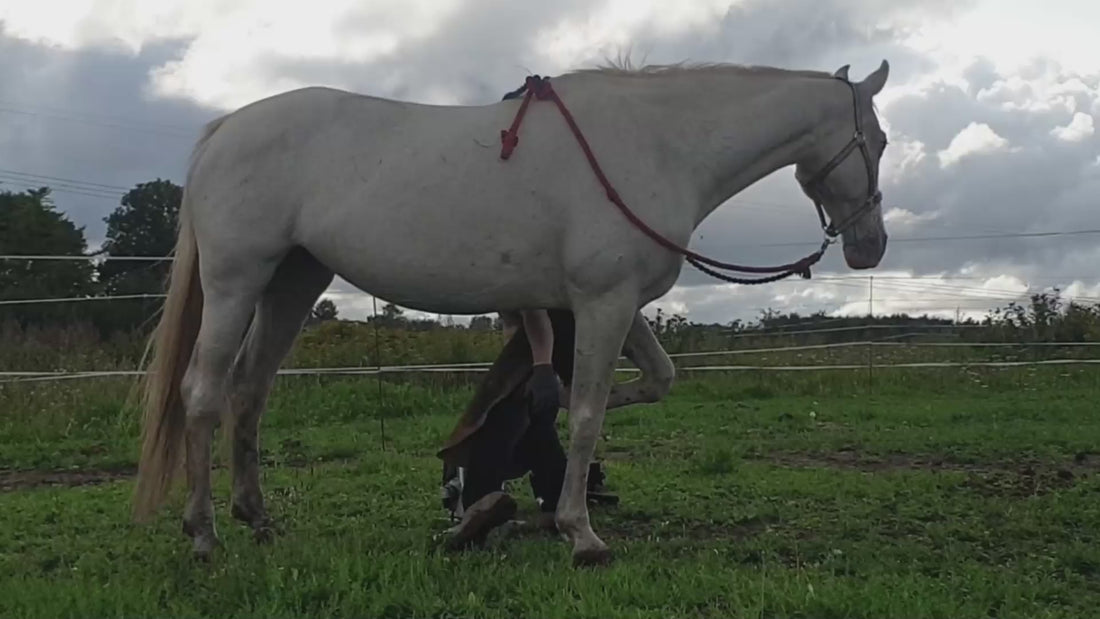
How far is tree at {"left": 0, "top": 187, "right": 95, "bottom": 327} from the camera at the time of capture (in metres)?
12.7

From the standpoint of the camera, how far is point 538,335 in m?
4.06

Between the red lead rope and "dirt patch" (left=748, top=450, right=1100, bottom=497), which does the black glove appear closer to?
the red lead rope

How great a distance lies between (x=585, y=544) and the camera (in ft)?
11.7

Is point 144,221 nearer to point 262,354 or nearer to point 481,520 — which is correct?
point 262,354

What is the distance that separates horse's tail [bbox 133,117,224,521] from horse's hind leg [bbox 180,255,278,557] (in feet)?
0.78

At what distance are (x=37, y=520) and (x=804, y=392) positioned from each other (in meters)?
8.81

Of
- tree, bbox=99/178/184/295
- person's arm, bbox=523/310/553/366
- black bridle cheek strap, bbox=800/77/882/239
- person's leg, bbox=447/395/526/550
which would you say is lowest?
person's leg, bbox=447/395/526/550

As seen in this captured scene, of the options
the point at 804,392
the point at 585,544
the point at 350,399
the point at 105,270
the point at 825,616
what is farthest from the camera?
the point at 105,270

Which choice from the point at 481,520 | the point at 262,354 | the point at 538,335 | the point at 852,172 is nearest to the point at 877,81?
the point at 852,172

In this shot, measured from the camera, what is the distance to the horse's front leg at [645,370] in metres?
4.11

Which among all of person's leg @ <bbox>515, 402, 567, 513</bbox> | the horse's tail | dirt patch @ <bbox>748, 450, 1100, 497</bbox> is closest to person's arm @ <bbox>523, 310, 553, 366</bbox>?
person's leg @ <bbox>515, 402, 567, 513</bbox>

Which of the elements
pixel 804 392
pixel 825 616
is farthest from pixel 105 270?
pixel 825 616

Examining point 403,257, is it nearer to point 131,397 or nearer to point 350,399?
point 131,397

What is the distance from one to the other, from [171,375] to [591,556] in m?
1.94
